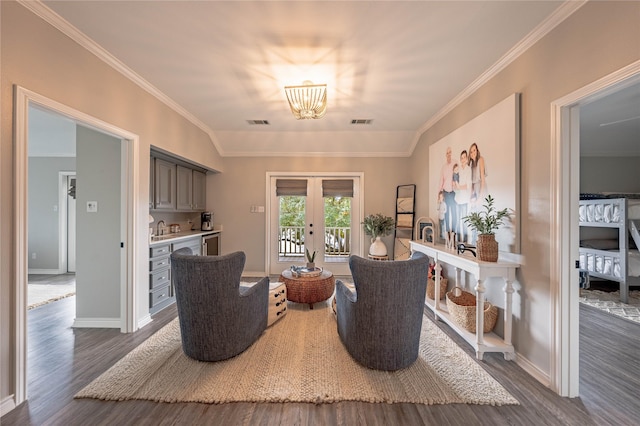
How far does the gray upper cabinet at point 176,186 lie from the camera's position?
3.68 metres

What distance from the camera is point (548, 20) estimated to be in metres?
1.90

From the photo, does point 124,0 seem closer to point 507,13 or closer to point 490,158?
point 507,13

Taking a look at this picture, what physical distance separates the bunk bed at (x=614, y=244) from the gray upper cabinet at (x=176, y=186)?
6.90 metres

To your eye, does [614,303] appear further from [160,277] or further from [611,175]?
[160,277]

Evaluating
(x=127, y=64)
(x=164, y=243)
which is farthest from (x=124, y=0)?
(x=164, y=243)

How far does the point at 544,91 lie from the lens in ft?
6.58

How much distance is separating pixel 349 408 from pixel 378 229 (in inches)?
138

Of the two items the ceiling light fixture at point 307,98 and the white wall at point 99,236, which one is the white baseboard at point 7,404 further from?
the ceiling light fixture at point 307,98

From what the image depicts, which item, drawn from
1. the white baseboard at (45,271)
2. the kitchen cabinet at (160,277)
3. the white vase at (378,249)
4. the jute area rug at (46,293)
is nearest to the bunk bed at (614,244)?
the white vase at (378,249)

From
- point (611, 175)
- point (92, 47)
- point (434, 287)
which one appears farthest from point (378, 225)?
point (611, 175)

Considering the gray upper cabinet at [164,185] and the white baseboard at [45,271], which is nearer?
the gray upper cabinet at [164,185]

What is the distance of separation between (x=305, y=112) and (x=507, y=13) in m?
1.80

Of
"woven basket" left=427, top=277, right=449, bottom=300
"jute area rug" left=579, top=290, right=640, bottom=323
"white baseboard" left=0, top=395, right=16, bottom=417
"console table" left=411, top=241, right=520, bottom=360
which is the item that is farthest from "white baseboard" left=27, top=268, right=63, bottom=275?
"jute area rug" left=579, top=290, right=640, bottom=323

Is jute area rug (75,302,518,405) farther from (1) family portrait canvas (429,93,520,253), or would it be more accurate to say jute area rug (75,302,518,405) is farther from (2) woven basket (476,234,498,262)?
(1) family portrait canvas (429,93,520,253)
